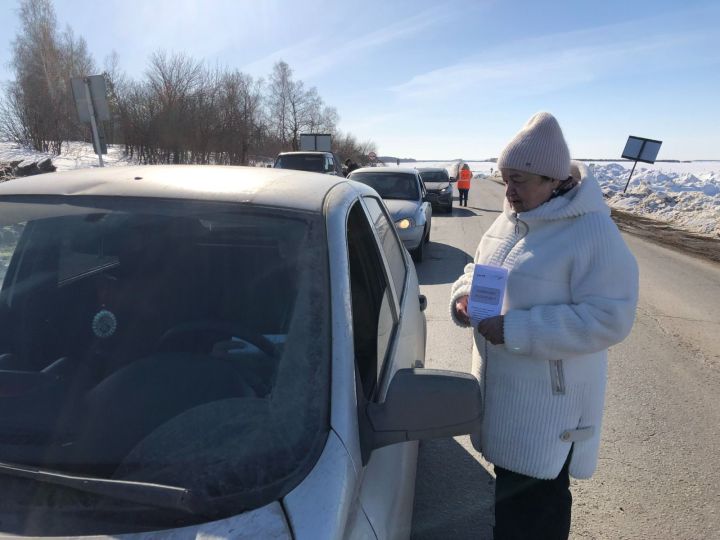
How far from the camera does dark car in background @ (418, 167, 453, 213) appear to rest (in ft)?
53.2

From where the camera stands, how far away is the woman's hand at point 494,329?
5.76 feet

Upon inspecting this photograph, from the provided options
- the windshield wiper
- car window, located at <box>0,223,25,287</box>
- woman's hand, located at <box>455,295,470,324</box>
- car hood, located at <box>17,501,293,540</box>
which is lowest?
car hood, located at <box>17,501,293,540</box>

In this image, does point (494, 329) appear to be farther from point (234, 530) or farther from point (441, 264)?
point (441, 264)

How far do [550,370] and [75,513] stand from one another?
151 cm

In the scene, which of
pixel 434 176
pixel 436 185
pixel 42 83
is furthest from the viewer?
pixel 42 83

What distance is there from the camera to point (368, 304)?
6.29 feet

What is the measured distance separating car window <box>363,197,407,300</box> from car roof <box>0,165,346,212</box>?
574 mm

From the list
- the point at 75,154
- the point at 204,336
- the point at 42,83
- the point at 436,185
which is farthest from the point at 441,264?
the point at 42,83

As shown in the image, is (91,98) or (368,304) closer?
(368,304)

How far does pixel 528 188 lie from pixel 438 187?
15039mm

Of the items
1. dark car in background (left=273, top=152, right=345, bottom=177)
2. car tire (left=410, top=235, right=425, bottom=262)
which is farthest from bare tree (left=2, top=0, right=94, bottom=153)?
car tire (left=410, top=235, right=425, bottom=262)

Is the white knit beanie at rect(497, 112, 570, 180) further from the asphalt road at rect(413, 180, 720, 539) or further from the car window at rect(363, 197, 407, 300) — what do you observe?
the asphalt road at rect(413, 180, 720, 539)

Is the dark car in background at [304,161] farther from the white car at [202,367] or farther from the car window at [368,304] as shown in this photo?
the white car at [202,367]

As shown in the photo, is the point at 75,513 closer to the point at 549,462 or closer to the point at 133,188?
the point at 133,188
